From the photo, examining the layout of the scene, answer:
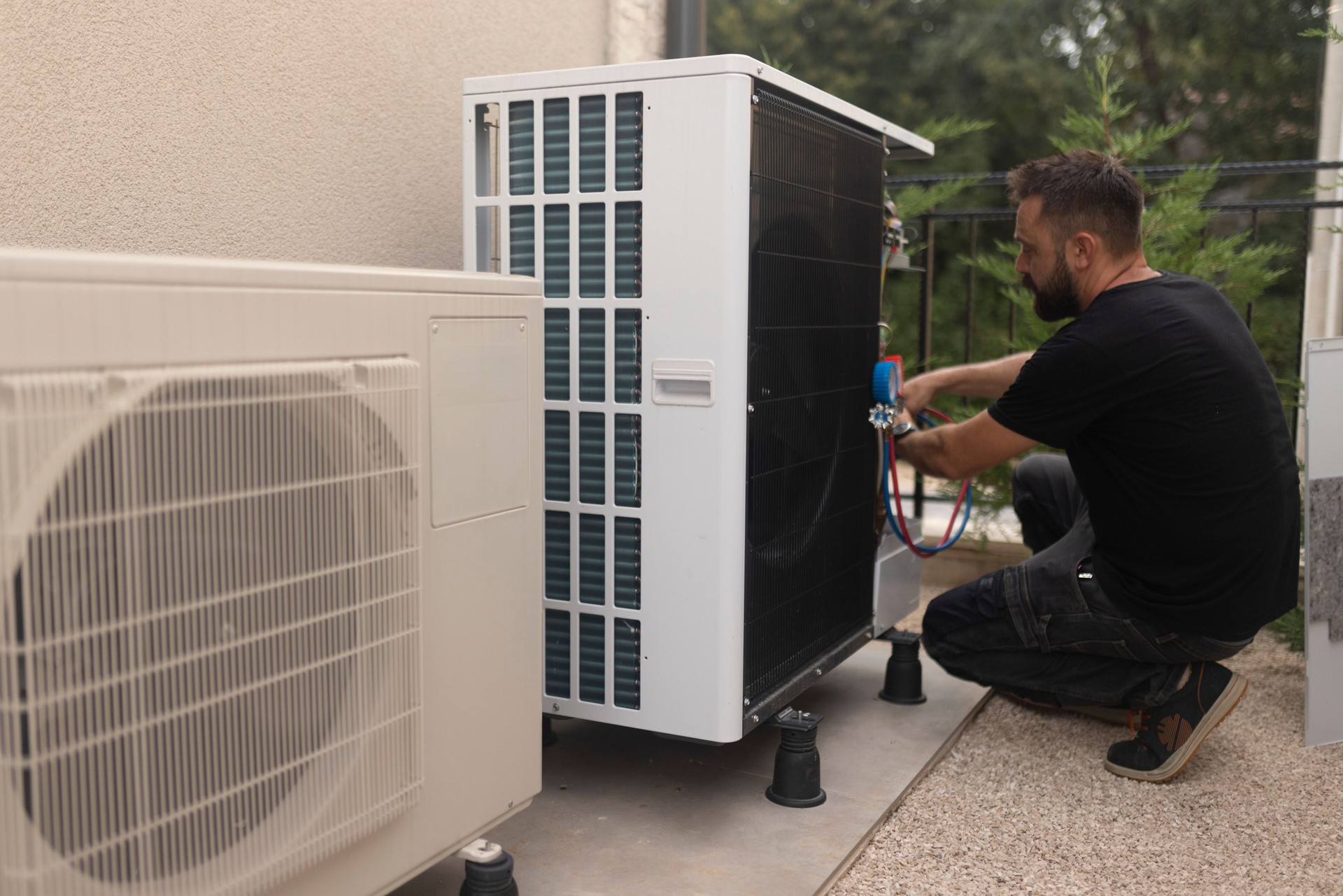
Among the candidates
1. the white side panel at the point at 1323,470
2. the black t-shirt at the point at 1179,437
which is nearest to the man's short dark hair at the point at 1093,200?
the black t-shirt at the point at 1179,437

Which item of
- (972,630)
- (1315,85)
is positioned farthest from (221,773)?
(1315,85)

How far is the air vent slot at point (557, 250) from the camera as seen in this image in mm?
1967

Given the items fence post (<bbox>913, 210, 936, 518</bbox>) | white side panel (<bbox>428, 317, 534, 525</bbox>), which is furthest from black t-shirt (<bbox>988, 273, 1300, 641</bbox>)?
fence post (<bbox>913, 210, 936, 518</bbox>)

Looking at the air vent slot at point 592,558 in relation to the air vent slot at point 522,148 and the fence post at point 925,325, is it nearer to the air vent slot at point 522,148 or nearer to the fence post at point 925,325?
the air vent slot at point 522,148

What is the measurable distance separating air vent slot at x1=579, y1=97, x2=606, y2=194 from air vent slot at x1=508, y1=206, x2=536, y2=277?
0.44 ft

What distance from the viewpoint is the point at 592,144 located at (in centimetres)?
191

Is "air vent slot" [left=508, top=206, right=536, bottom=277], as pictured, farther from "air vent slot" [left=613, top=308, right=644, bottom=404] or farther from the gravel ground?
the gravel ground

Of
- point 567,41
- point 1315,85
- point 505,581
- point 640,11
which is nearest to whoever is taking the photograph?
point 505,581

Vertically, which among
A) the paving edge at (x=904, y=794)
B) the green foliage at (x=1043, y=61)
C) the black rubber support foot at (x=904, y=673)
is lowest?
the paving edge at (x=904, y=794)

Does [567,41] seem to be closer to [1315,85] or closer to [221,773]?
[221,773]

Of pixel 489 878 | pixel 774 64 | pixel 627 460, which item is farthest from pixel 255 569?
pixel 774 64

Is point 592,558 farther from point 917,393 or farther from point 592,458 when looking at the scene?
point 917,393

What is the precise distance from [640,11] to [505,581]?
2.28 metres

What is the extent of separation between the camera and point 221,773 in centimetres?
113
